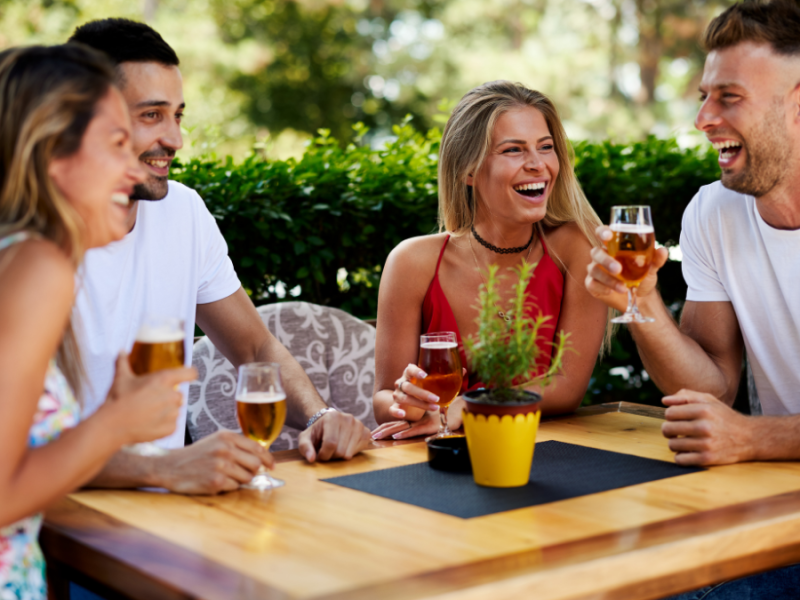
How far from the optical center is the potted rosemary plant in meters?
1.83

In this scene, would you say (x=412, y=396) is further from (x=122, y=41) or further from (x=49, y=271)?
(x=122, y=41)

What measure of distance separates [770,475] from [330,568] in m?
1.07

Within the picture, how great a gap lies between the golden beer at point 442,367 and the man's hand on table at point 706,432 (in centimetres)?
51

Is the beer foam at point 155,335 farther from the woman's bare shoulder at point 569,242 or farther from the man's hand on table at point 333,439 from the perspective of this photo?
→ the woman's bare shoulder at point 569,242

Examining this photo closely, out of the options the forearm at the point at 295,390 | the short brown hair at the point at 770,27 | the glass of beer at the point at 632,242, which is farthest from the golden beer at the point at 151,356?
the short brown hair at the point at 770,27

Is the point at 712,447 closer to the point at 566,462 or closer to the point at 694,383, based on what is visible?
the point at 566,462

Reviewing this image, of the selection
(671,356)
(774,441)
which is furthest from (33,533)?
(671,356)

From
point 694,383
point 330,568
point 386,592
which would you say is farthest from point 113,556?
point 694,383

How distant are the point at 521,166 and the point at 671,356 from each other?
2.95 ft

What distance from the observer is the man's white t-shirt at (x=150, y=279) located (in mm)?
2600

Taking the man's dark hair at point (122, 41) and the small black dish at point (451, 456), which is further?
the man's dark hair at point (122, 41)

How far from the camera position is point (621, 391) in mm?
4879

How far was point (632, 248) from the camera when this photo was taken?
2.17m

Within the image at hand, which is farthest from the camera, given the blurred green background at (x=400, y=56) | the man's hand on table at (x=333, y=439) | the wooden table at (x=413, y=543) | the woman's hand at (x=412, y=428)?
the blurred green background at (x=400, y=56)
